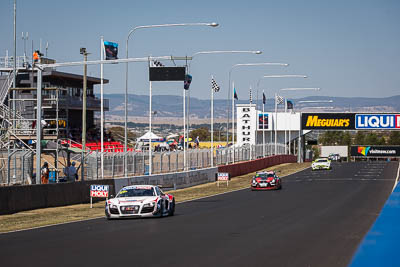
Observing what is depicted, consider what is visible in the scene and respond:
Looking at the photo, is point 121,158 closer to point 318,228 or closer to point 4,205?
point 4,205

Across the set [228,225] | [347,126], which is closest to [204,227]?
→ [228,225]

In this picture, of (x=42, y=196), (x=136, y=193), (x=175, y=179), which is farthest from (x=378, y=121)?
(x=136, y=193)

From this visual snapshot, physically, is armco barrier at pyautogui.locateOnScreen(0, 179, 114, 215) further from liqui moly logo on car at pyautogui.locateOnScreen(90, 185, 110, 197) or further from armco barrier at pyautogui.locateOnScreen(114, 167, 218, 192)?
armco barrier at pyautogui.locateOnScreen(114, 167, 218, 192)

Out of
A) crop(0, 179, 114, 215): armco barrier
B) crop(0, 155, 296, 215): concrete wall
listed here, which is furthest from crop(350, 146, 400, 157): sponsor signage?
crop(0, 179, 114, 215): armco barrier

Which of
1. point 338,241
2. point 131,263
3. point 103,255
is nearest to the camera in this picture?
point 131,263

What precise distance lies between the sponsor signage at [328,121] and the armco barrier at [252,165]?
20.6 ft

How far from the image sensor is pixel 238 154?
71.4m

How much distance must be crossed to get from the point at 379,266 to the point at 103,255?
606cm

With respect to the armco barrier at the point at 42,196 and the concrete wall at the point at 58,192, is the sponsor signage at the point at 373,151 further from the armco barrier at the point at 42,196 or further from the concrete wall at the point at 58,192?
the armco barrier at the point at 42,196

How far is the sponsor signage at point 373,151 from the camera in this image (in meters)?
138

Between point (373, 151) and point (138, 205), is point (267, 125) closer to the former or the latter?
point (373, 151)

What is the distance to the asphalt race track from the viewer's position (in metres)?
12.8

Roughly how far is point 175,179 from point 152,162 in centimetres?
236

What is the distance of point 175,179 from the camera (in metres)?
46.1
